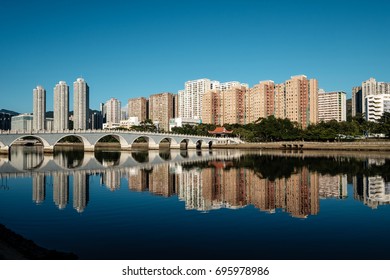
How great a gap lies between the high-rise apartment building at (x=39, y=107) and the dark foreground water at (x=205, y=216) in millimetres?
112488

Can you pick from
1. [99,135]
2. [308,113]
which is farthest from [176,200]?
[308,113]

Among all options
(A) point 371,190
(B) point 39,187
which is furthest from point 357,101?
(B) point 39,187

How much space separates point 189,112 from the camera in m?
122

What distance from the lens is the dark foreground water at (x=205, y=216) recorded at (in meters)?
8.62

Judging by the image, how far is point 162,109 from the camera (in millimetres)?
122312

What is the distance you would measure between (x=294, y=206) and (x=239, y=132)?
2509 inches

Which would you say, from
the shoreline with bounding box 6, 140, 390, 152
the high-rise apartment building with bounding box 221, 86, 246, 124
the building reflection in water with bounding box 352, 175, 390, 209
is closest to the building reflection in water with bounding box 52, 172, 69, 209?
the building reflection in water with bounding box 352, 175, 390, 209

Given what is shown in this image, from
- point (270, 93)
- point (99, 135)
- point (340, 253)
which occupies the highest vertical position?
point (270, 93)

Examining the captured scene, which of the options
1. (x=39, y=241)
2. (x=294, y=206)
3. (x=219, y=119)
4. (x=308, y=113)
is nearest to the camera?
(x=39, y=241)

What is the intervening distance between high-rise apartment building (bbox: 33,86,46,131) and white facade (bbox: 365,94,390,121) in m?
105

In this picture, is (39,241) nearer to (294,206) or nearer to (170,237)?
(170,237)

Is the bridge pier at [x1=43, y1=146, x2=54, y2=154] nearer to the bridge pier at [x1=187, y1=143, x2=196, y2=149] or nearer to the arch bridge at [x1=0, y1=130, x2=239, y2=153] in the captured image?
the arch bridge at [x1=0, y1=130, x2=239, y2=153]

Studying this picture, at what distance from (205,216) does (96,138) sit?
45.5 m

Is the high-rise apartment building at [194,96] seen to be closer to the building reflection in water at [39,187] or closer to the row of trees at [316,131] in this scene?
the row of trees at [316,131]
